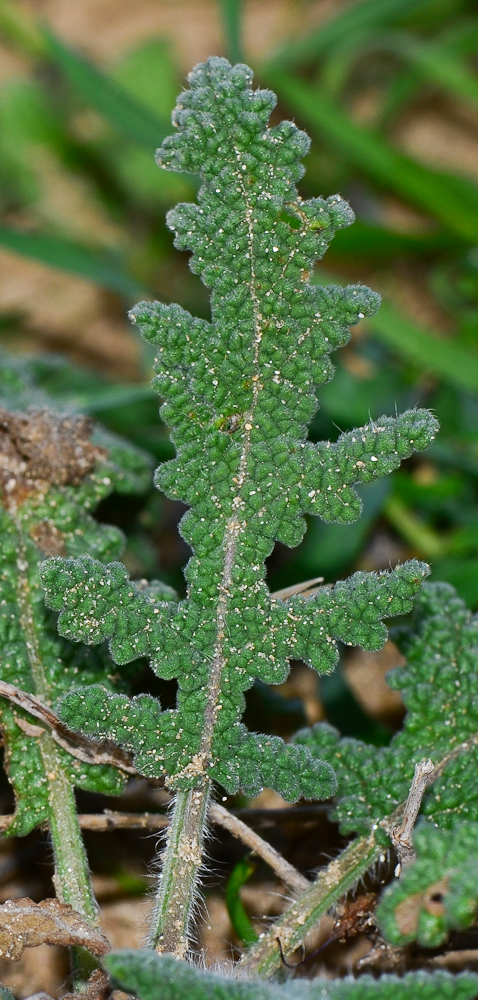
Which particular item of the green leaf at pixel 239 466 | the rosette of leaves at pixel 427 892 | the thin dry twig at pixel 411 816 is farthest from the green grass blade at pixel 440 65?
the rosette of leaves at pixel 427 892

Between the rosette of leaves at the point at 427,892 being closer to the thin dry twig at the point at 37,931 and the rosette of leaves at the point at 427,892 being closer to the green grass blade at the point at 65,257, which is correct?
the thin dry twig at the point at 37,931

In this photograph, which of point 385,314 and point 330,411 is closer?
point 330,411

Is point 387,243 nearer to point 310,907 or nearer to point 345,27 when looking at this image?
point 345,27

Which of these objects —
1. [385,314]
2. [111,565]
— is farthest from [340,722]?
[385,314]

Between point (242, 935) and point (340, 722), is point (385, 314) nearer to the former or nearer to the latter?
point (340, 722)

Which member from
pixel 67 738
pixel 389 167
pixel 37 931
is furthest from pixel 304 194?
pixel 37 931

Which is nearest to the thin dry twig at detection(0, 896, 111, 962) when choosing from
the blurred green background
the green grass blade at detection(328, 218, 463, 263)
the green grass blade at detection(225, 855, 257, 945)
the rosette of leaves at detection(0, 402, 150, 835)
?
the rosette of leaves at detection(0, 402, 150, 835)

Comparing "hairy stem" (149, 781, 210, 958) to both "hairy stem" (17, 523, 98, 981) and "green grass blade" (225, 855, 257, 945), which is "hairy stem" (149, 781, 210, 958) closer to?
"hairy stem" (17, 523, 98, 981)
